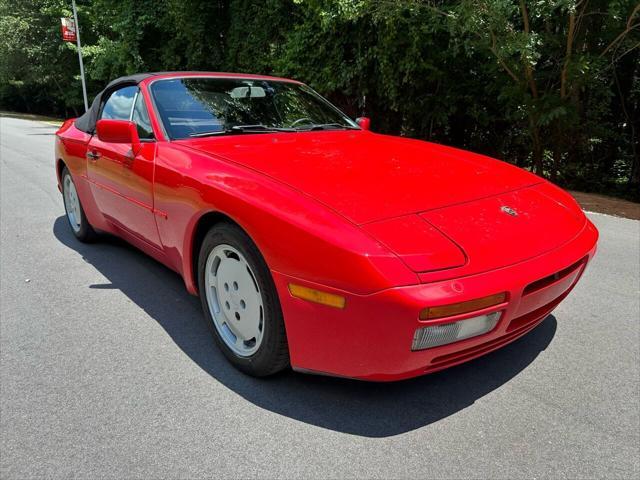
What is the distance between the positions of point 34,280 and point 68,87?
1308 inches

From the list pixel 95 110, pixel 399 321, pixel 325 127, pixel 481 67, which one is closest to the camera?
pixel 399 321

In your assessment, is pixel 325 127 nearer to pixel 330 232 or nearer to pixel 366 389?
pixel 330 232

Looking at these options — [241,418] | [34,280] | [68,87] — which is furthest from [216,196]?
[68,87]

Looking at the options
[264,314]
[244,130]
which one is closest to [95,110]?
[244,130]

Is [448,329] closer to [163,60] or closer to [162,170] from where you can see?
[162,170]

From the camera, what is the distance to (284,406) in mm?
2199

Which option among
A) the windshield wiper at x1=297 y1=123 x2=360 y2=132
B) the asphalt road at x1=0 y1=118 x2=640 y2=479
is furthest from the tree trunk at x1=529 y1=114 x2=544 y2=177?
the asphalt road at x1=0 y1=118 x2=640 y2=479

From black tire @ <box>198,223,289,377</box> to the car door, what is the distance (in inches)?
28.8

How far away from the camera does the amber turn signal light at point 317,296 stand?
1.86 m

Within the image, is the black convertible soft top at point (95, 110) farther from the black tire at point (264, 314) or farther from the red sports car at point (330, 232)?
the black tire at point (264, 314)

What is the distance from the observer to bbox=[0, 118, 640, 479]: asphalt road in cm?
187

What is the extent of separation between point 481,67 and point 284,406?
8062mm

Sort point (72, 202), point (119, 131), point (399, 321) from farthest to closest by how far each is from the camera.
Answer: point (72, 202)
point (119, 131)
point (399, 321)

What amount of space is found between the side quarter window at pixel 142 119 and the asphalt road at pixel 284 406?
1117mm
